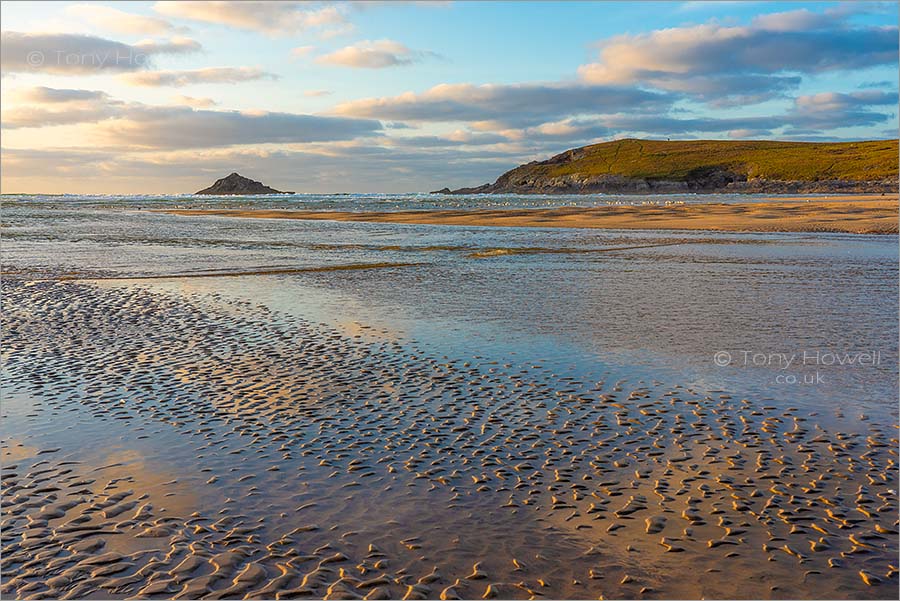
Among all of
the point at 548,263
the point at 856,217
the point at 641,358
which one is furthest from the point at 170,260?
the point at 856,217

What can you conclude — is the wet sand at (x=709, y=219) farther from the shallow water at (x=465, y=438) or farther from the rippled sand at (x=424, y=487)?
the rippled sand at (x=424, y=487)

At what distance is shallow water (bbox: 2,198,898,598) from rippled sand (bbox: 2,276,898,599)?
0.04 m

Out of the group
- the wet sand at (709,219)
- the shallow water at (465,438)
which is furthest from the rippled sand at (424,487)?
the wet sand at (709,219)

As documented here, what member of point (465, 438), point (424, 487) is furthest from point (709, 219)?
point (424, 487)

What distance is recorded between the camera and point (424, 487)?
8.66m

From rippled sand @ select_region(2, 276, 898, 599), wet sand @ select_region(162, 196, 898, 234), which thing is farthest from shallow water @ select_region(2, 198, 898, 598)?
wet sand @ select_region(162, 196, 898, 234)

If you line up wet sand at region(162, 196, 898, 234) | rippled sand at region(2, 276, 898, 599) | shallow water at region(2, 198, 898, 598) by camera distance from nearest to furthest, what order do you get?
rippled sand at region(2, 276, 898, 599) → shallow water at region(2, 198, 898, 598) → wet sand at region(162, 196, 898, 234)

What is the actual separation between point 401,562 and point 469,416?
4462 millimetres

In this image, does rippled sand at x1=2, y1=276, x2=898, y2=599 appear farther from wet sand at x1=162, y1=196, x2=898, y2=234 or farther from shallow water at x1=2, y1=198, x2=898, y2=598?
wet sand at x1=162, y1=196, x2=898, y2=234

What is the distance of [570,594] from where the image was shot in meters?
6.42

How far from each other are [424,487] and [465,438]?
67.8 inches

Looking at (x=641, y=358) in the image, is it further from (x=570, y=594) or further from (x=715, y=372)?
(x=570, y=594)

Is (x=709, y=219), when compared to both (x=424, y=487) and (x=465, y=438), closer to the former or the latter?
(x=465, y=438)

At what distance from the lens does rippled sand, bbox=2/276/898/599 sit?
6.68 m
